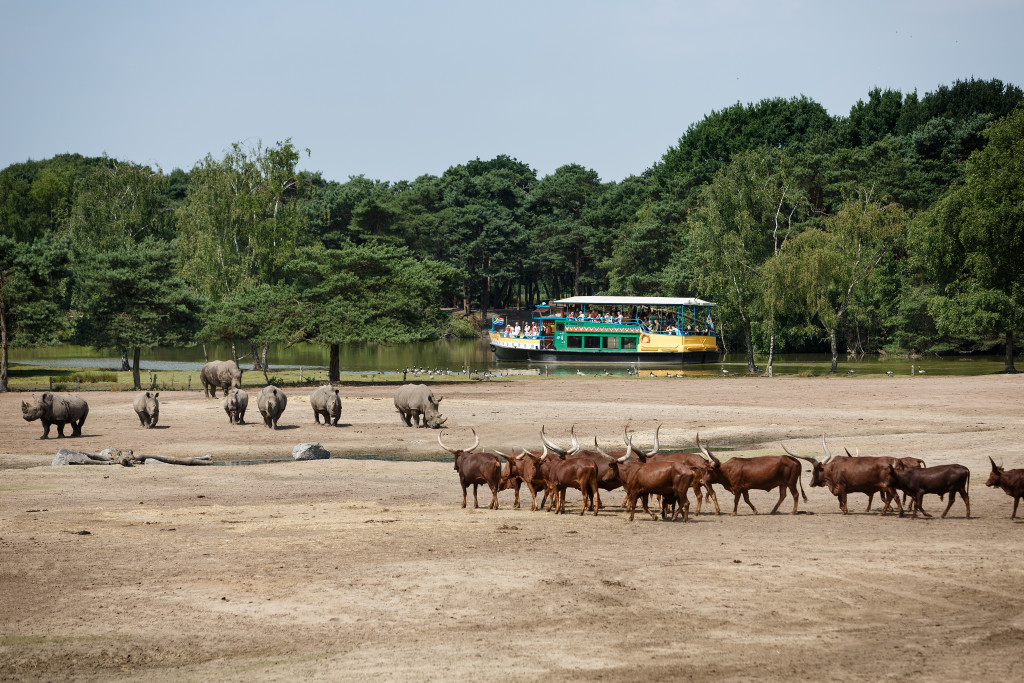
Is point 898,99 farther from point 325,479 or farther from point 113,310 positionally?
point 325,479

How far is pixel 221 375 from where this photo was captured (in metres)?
46.9

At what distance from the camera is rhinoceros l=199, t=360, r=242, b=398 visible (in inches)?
1839

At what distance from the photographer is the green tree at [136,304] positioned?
57.5 meters

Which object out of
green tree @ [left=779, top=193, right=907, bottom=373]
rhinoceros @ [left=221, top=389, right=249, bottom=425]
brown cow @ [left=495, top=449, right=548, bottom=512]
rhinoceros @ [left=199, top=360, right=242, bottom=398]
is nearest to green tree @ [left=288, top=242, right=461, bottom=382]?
rhinoceros @ [left=199, top=360, right=242, bottom=398]

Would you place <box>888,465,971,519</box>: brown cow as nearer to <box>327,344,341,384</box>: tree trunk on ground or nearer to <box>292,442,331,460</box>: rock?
<box>292,442,331,460</box>: rock

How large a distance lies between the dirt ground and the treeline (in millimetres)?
34395

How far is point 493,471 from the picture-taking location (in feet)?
65.1

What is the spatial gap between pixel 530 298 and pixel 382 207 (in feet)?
113

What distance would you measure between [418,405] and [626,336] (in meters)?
52.6

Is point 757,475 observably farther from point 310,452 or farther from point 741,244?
point 741,244

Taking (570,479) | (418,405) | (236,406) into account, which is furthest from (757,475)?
(236,406)

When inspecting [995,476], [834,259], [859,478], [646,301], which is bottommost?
[859,478]

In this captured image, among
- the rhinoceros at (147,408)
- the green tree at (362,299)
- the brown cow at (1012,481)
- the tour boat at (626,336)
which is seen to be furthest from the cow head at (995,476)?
the tour boat at (626,336)

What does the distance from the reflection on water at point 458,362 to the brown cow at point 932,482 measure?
45465 mm
